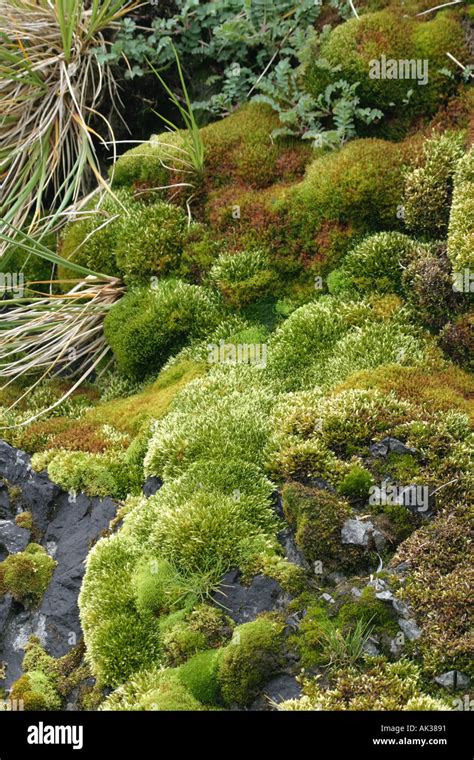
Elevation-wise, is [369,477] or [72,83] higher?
[72,83]

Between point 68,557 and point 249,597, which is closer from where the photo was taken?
point 249,597

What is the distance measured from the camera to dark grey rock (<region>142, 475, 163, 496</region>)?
22.0ft

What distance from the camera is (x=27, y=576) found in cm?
659

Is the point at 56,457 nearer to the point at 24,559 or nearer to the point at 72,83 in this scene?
the point at 24,559

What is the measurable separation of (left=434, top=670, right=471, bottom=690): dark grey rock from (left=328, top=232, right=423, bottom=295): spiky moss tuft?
3596mm

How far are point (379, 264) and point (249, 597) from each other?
3347mm

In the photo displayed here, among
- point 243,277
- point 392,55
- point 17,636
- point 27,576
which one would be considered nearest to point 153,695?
point 17,636

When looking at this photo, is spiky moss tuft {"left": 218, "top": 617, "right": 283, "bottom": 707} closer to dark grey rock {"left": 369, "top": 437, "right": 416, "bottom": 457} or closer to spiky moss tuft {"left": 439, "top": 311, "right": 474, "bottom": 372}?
dark grey rock {"left": 369, "top": 437, "right": 416, "bottom": 457}

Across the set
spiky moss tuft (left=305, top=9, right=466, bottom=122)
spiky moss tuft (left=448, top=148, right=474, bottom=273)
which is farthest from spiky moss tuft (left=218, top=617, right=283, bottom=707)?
spiky moss tuft (left=305, top=9, right=466, bottom=122)

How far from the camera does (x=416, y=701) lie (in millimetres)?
4859

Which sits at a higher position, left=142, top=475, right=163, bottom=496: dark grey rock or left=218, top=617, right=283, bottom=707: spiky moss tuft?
left=142, top=475, right=163, bottom=496: dark grey rock

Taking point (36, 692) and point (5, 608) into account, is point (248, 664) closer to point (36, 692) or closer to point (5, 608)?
point (36, 692)
